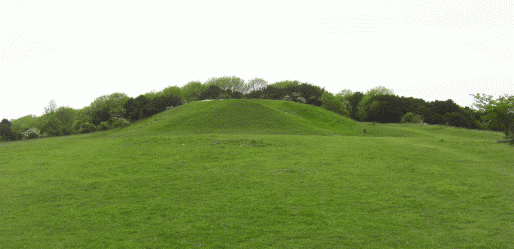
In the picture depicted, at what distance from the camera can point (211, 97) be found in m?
64.3

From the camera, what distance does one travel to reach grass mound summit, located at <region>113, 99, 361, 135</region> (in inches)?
1227

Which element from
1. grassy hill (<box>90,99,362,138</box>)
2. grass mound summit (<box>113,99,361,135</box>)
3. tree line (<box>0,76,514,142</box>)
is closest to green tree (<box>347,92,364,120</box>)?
tree line (<box>0,76,514,142</box>)

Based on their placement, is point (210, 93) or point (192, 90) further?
point (192, 90)

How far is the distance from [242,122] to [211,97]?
32213 millimetres

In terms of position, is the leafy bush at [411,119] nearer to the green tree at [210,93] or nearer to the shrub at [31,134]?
the green tree at [210,93]

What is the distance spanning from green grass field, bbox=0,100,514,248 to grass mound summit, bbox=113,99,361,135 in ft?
25.0

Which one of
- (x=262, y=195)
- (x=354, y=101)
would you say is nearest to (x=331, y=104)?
(x=354, y=101)

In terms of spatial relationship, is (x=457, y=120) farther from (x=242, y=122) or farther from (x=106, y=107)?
(x=106, y=107)

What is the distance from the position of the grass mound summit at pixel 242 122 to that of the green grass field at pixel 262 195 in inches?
300

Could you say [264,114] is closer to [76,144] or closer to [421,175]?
[76,144]

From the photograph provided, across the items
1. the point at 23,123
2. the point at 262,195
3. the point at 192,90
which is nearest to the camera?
the point at 262,195

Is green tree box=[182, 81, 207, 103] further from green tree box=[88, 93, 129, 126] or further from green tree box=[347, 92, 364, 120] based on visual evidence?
green tree box=[347, 92, 364, 120]

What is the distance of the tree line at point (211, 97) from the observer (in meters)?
46.2

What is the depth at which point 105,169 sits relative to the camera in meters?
17.5
